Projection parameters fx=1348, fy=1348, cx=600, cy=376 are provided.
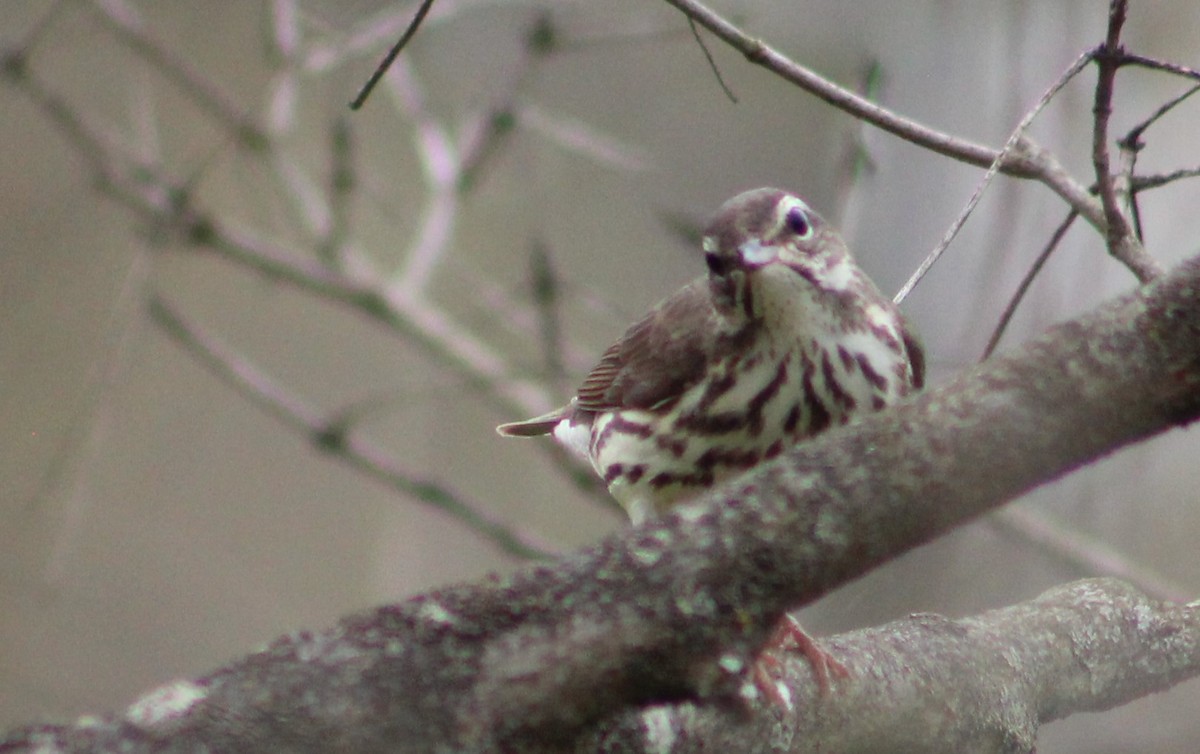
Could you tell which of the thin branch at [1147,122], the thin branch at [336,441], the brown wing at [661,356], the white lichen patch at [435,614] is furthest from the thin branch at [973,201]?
the thin branch at [336,441]

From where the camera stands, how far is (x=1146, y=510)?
16.6ft

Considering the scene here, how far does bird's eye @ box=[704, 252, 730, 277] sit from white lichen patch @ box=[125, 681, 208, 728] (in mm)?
1563

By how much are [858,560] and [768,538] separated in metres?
0.09

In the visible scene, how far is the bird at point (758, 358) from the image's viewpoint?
250 centimetres

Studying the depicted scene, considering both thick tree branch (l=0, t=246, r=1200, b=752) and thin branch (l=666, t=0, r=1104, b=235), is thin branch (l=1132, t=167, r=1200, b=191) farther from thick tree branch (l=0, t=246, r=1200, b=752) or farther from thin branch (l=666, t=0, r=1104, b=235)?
thick tree branch (l=0, t=246, r=1200, b=752)

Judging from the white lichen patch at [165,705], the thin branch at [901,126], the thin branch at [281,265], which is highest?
the thin branch at [281,265]

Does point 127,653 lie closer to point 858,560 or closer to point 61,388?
point 61,388

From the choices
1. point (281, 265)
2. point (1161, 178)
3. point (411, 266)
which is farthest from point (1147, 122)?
point (281, 265)

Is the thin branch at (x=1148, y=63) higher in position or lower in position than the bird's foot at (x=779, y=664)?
higher

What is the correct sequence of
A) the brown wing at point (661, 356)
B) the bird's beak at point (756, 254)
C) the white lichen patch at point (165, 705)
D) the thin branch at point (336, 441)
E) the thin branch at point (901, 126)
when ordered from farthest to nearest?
the thin branch at point (336, 441) → the brown wing at point (661, 356) → the bird's beak at point (756, 254) → the thin branch at point (901, 126) → the white lichen patch at point (165, 705)

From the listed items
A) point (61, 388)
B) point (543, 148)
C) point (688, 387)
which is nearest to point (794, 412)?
point (688, 387)

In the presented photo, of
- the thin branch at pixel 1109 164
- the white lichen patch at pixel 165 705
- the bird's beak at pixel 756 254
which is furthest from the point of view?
the bird's beak at pixel 756 254

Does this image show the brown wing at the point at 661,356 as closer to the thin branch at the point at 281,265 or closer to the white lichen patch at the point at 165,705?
the thin branch at the point at 281,265

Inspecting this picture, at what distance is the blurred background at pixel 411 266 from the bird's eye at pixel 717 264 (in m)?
0.76
